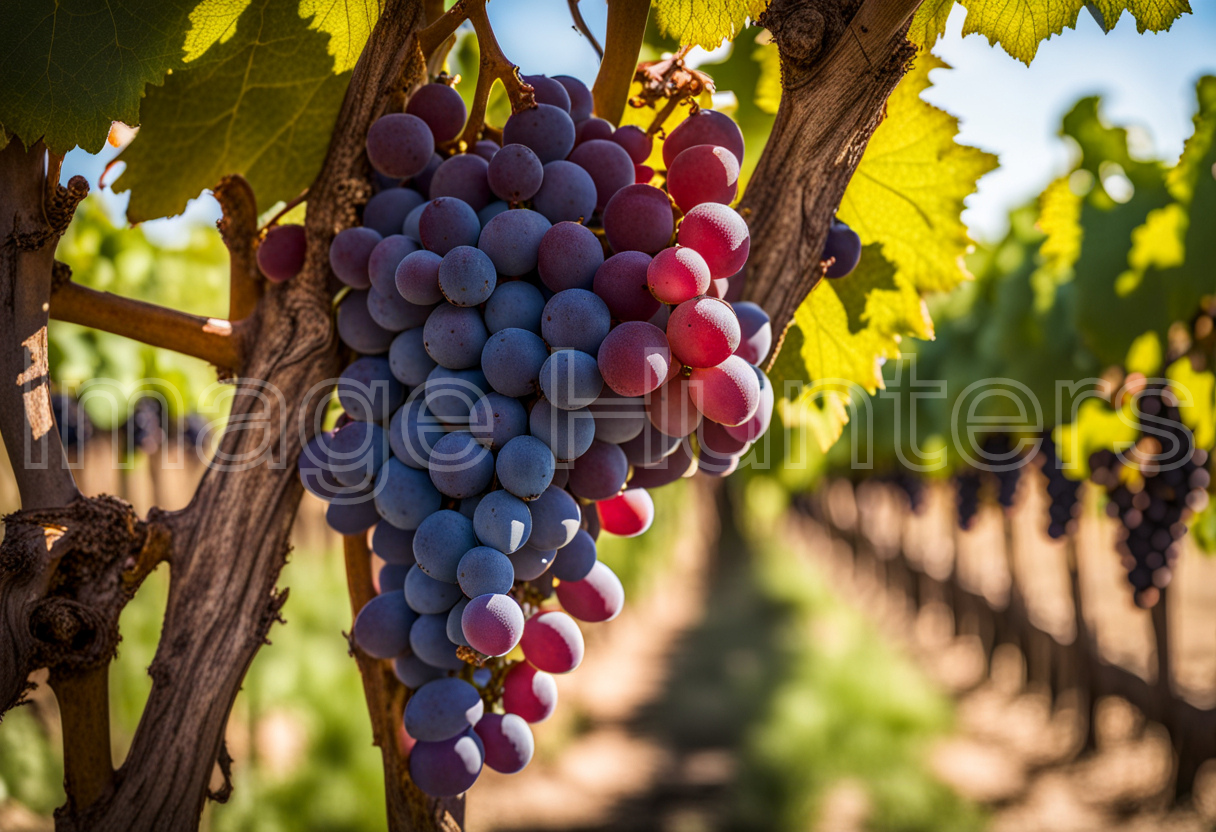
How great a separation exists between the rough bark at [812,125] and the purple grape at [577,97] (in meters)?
0.21

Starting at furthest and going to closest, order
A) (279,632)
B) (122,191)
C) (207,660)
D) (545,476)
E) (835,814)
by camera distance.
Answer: (279,632), (835,814), (122,191), (207,660), (545,476)

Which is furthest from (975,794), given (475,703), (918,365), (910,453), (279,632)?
(475,703)

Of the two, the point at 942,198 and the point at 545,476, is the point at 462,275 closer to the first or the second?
the point at 545,476

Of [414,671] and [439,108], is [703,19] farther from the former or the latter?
[414,671]

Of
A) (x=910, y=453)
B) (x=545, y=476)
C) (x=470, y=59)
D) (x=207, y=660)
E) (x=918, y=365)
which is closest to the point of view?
(x=545, y=476)

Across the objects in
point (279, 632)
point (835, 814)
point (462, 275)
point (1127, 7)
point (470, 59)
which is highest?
point (470, 59)

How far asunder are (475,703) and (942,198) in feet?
2.89

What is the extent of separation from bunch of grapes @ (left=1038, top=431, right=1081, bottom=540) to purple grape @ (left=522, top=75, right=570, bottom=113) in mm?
3129

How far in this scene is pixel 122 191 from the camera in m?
0.98

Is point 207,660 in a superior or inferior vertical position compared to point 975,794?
superior

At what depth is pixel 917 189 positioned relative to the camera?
3.52 ft

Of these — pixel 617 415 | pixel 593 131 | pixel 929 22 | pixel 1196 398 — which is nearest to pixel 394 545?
pixel 617 415

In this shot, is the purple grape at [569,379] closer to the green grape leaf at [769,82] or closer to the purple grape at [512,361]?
the purple grape at [512,361]

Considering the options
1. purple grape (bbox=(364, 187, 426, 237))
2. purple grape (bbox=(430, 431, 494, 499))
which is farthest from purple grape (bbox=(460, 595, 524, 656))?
→ purple grape (bbox=(364, 187, 426, 237))
